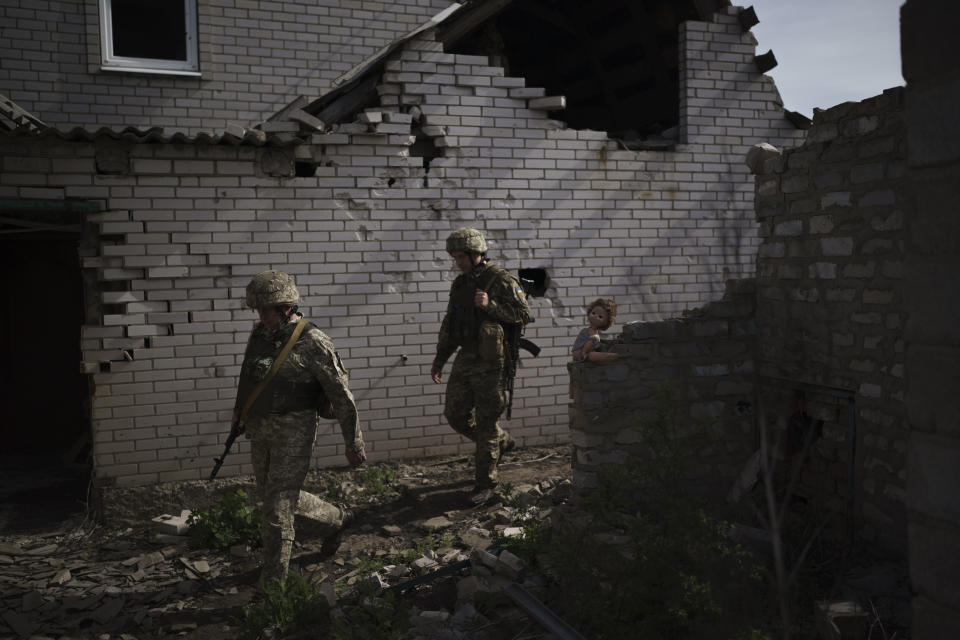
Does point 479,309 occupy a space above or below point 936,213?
below

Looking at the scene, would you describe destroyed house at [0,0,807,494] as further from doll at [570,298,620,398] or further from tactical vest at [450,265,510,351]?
doll at [570,298,620,398]

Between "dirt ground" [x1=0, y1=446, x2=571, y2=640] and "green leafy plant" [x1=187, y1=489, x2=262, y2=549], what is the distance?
0.09 meters

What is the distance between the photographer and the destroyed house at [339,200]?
575 cm

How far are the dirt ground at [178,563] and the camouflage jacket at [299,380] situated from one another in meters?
1.08

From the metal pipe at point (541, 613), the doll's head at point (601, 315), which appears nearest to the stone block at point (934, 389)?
the metal pipe at point (541, 613)

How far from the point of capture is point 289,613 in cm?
399

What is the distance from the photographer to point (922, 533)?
6.37 feet

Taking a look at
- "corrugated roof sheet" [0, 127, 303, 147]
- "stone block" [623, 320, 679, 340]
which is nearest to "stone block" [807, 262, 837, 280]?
"stone block" [623, 320, 679, 340]

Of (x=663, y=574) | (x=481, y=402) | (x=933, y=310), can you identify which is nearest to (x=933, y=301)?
(x=933, y=310)

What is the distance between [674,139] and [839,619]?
5.15 meters

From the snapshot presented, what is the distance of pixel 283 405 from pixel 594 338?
6.76 feet

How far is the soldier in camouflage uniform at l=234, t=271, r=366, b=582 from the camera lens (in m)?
4.30

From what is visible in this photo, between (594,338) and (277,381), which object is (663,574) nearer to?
(594,338)

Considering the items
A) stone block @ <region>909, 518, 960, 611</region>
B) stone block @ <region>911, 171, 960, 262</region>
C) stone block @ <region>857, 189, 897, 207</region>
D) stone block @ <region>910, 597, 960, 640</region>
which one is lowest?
stone block @ <region>910, 597, 960, 640</region>
